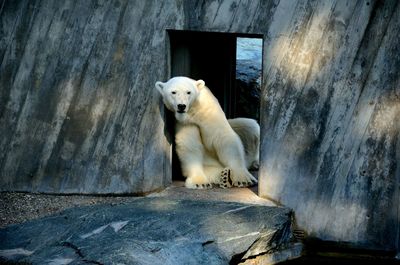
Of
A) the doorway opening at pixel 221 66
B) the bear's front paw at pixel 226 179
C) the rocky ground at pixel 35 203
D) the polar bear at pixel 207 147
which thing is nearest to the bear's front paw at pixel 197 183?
the polar bear at pixel 207 147

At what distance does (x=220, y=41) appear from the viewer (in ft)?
28.5

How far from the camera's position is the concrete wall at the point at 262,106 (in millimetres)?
6391

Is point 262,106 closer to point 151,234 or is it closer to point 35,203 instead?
point 151,234

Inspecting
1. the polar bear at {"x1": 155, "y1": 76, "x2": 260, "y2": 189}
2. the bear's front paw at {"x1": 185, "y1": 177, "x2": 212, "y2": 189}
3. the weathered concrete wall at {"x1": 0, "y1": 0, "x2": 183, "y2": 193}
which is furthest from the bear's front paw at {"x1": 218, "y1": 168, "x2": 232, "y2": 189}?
the weathered concrete wall at {"x1": 0, "y1": 0, "x2": 183, "y2": 193}

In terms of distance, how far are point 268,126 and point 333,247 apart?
1150mm

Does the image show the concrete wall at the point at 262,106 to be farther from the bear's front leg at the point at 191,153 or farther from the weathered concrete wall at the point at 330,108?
the bear's front leg at the point at 191,153

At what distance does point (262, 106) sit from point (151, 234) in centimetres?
161

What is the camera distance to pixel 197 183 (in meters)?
7.28

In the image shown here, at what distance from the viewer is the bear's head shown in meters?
6.74

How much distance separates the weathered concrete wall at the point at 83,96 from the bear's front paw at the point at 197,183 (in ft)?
0.87

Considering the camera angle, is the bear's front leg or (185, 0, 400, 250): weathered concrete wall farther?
the bear's front leg

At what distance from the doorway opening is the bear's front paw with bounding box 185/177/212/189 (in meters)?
0.49

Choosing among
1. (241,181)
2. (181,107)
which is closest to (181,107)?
(181,107)

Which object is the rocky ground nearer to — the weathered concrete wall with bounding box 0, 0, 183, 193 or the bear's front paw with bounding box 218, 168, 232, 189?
the weathered concrete wall with bounding box 0, 0, 183, 193
